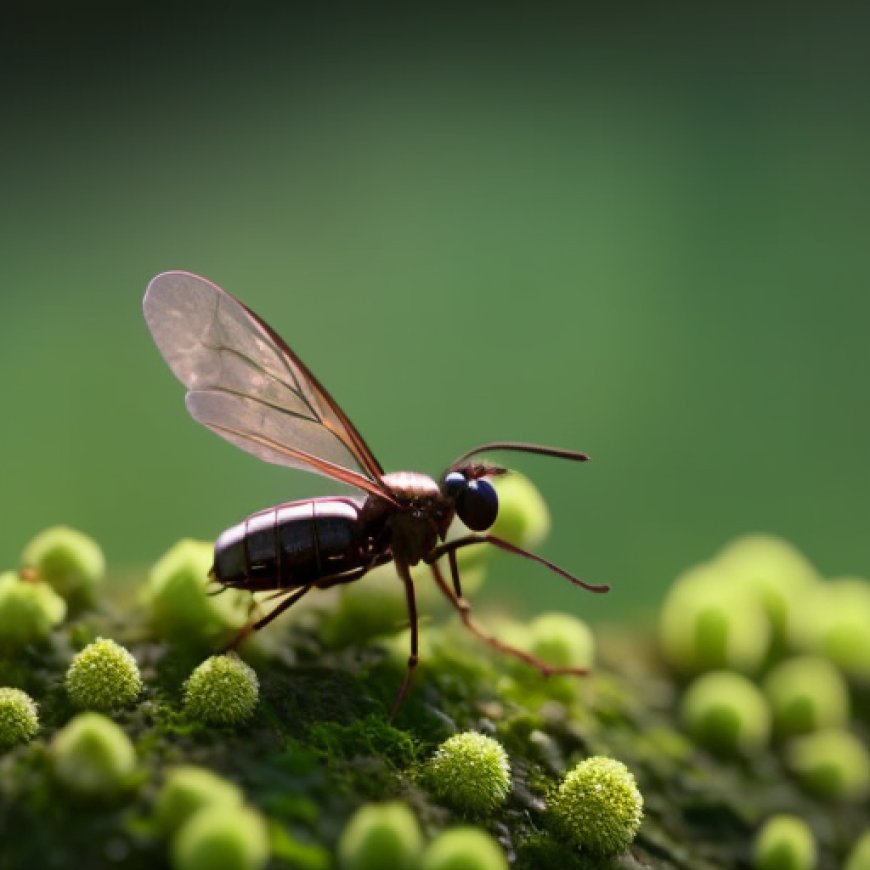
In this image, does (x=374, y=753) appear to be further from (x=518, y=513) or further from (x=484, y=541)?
(x=518, y=513)

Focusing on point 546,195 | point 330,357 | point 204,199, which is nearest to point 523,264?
point 546,195

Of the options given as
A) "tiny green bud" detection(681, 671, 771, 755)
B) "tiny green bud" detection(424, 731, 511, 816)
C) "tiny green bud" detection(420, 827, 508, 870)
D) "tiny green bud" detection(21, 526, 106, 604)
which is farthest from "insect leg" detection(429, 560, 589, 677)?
"tiny green bud" detection(420, 827, 508, 870)

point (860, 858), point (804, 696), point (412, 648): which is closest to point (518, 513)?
point (412, 648)

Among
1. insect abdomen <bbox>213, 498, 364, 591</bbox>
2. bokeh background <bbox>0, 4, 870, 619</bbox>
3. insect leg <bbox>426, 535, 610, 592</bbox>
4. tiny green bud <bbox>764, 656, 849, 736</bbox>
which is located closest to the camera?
insect abdomen <bbox>213, 498, 364, 591</bbox>

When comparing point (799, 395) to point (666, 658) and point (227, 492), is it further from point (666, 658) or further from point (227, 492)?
point (227, 492)

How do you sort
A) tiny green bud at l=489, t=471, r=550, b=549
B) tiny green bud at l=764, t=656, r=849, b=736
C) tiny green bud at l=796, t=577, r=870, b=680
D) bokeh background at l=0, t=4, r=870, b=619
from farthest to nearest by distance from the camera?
1. bokeh background at l=0, t=4, r=870, b=619
2. tiny green bud at l=796, t=577, r=870, b=680
3. tiny green bud at l=764, t=656, r=849, b=736
4. tiny green bud at l=489, t=471, r=550, b=549

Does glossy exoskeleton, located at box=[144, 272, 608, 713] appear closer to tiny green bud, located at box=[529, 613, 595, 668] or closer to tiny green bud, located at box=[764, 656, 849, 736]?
tiny green bud, located at box=[529, 613, 595, 668]
